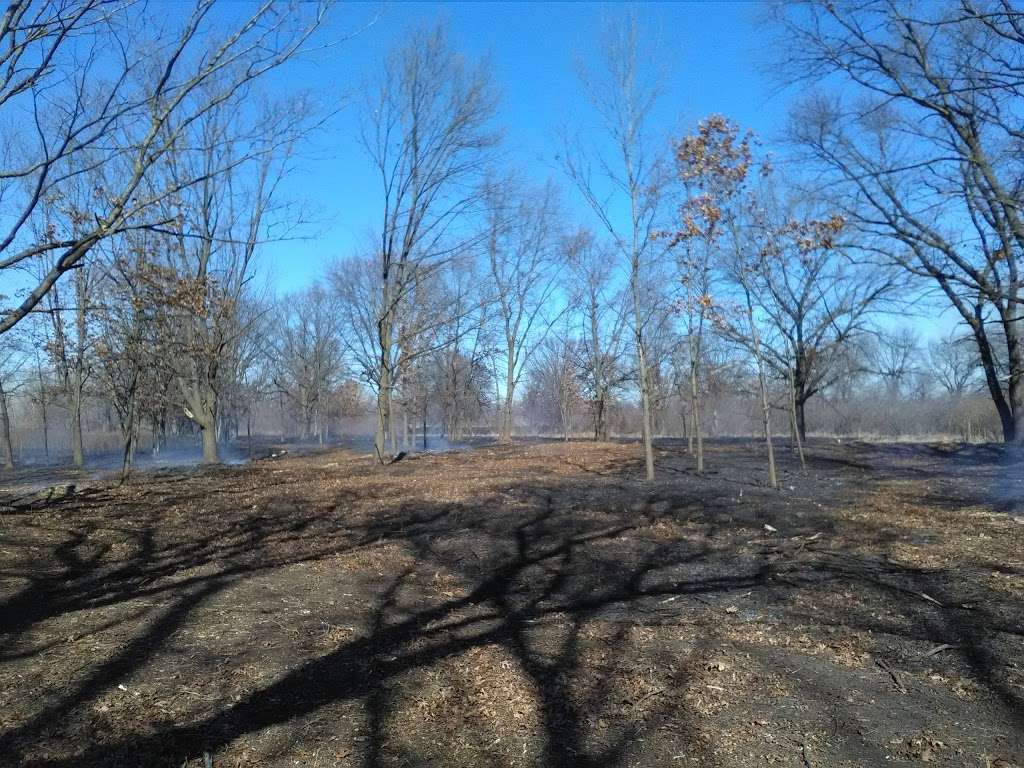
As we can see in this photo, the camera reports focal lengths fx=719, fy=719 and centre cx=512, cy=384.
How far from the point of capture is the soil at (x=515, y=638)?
10.0 feet

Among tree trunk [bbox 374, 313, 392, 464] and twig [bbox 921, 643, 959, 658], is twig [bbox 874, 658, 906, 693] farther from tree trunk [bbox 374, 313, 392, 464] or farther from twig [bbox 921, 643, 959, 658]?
tree trunk [bbox 374, 313, 392, 464]

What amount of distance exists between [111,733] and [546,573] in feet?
12.4

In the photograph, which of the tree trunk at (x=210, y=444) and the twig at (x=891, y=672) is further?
the tree trunk at (x=210, y=444)

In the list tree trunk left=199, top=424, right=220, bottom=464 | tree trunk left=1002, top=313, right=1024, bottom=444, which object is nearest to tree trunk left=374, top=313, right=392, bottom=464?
tree trunk left=199, top=424, right=220, bottom=464

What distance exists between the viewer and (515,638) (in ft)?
14.5

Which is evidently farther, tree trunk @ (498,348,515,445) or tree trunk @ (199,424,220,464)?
tree trunk @ (498,348,515,445)

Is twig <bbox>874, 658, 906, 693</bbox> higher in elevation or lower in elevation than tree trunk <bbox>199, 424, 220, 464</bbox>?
lower

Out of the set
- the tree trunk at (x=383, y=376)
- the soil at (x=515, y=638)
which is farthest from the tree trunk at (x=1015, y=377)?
the tree trunk at (x=383, y=376)

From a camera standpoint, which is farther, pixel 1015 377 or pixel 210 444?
pixel 210 444

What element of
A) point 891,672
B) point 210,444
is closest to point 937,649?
point 891,672

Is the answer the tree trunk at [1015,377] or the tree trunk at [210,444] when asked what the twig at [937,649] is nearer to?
the tree trunk at [1015,377]

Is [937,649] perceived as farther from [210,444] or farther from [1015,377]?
[210,444]

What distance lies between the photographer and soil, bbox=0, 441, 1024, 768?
120 inches

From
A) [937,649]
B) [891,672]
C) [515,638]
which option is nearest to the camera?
[891,672]
